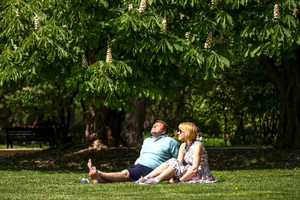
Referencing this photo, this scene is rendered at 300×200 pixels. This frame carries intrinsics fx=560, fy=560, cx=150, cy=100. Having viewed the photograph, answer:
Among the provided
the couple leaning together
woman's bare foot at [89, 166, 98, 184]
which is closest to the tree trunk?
the couple leaning together

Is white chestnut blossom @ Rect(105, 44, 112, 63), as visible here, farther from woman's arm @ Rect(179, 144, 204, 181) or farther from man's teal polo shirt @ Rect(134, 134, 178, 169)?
woman's arm @ Rect(179, 144, 204, 181)

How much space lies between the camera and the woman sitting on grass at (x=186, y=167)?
8375mm

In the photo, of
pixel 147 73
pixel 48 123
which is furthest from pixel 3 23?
pixel 48 123

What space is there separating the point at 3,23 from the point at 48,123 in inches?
427

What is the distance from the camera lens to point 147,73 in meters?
12.0

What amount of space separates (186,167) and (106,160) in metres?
6.32

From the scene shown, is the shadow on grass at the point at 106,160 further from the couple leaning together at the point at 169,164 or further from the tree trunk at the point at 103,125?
the couple leaning together at the point at 169,164

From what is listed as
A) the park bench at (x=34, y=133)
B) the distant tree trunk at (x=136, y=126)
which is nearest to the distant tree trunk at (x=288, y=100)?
the distant tree trunk at (x=136, y=126)

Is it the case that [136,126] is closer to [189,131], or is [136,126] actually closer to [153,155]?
[153,155]

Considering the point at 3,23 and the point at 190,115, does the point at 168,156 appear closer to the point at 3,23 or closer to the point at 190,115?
the point at 3,23

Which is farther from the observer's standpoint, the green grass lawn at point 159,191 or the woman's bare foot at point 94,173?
the woman's bare foot at point 94,173

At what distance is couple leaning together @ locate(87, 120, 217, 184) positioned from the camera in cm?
835

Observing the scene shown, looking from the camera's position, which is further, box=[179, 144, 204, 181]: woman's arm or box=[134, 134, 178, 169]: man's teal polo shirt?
box=[134, 134, 178, 169]: man's teal polo shirt

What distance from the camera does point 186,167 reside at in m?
8.53
